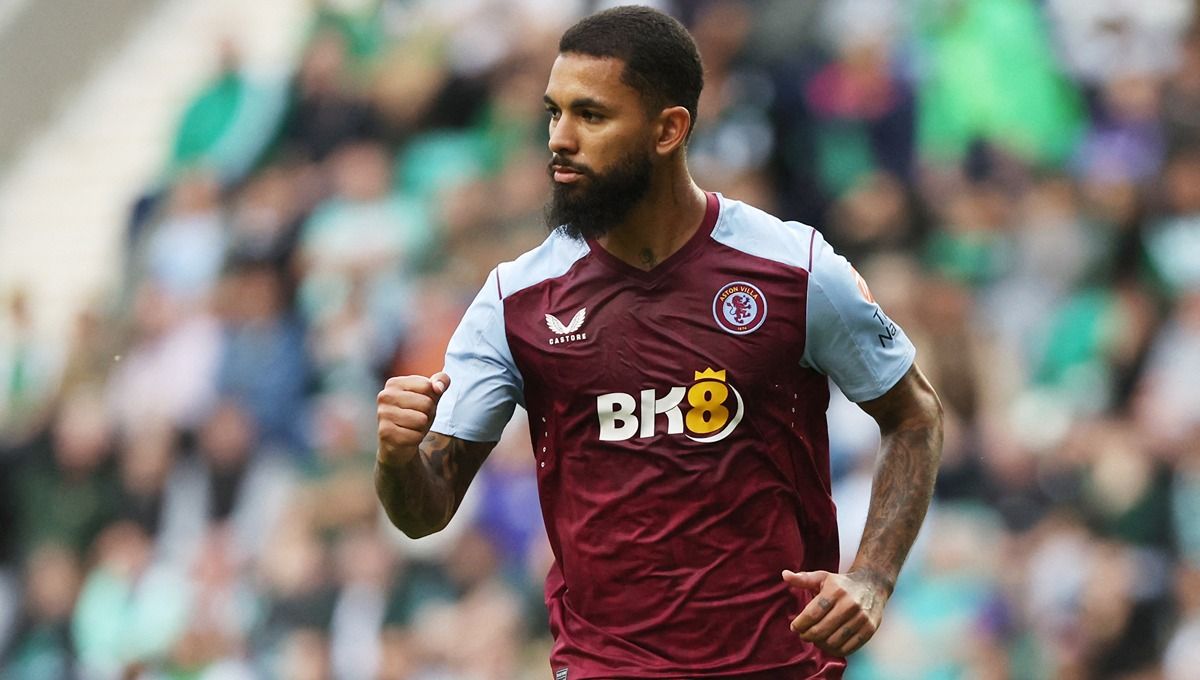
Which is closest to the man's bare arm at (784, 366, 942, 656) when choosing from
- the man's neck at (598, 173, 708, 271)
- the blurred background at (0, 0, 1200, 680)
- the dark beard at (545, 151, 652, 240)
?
the man's neck at (598, 173, 708, 271)

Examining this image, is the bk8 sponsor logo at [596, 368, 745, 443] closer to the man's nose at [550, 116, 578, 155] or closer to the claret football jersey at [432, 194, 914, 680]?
the claret football jersey at [432, 194, 914, 680]

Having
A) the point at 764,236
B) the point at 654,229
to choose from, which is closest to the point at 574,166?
the point at 654,229

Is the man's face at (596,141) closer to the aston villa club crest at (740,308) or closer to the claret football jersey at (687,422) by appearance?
the claret football jersey at (687,422)

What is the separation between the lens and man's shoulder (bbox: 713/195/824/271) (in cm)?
489

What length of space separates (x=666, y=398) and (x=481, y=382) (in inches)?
18.9

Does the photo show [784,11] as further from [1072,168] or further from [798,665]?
[798,665]

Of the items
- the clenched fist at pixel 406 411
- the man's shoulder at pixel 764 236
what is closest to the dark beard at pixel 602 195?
the man's shoulder at pixel 764 236

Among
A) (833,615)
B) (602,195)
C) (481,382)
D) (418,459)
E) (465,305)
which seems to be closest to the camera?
(833,615)

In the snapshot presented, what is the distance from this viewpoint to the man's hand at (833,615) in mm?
4465

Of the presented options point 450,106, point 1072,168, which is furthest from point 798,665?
point 450,106

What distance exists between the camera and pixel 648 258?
4.93 m

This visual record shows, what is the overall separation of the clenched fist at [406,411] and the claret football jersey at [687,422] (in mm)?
411

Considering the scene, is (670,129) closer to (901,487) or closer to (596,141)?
(596,141)

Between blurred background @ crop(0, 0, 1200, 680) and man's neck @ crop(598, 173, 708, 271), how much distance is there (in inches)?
165
